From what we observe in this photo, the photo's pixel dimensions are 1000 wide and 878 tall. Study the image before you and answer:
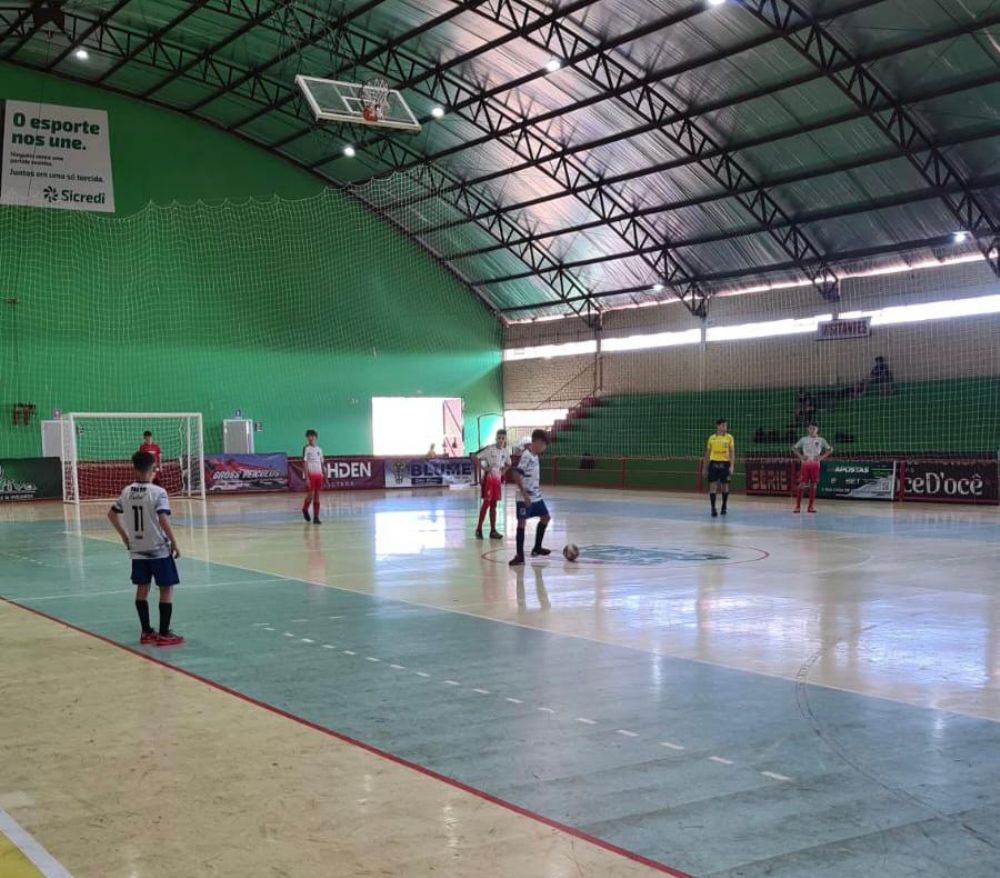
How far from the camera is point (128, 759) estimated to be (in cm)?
574

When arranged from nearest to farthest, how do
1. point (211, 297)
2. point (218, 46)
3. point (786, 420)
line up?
point (218, 46)
point (786, 420)
point (211, 297)

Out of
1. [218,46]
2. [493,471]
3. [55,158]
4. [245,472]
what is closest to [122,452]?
[245,472]

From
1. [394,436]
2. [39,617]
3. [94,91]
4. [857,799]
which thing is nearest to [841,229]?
[394,436]

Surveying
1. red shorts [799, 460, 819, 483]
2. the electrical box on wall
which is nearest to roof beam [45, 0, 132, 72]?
the electrical box on wall

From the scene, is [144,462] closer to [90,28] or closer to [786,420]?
[90,28]

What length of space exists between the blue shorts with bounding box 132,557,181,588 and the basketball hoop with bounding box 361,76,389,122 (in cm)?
1597

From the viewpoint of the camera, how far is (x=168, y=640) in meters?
9.09

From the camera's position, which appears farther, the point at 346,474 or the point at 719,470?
the point at 346,474

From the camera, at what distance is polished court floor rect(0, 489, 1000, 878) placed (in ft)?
14.7

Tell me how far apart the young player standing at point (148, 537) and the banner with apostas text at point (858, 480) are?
23.2m

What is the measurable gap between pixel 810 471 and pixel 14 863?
21.2 meters

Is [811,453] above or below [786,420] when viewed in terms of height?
below

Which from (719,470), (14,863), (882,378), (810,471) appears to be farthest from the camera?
(882,378)

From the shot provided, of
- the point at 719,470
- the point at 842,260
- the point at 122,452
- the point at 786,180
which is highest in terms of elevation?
the point at 786,180
